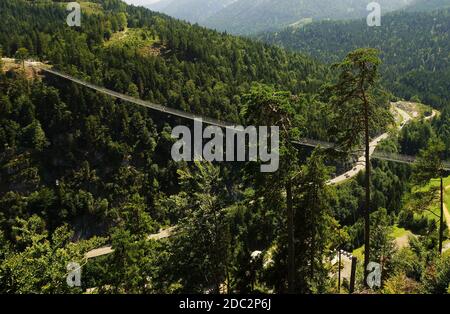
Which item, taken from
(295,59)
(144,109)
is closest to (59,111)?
(144,109)

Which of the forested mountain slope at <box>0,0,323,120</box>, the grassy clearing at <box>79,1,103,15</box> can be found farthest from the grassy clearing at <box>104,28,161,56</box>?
the grassy clearing at <box>79,1,103,15</box>

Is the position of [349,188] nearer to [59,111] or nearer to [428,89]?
[59,111]

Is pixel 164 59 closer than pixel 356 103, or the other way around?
pixel 356 103

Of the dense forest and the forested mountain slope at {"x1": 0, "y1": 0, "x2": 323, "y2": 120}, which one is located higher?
the forested mountain slope at {"x1": 0, "y1": 0, "x2": 323, "y2": 120}

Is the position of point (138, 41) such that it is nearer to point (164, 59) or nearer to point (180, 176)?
point (164, 59)

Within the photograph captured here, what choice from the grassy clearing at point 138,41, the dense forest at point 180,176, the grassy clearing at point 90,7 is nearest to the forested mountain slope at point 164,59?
the grassy clearing at point 138,41

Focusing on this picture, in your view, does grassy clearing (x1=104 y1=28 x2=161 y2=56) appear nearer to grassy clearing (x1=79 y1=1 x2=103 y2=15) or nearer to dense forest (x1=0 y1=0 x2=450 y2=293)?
dense forest (x1=0 y1=0 x2=450 y2=293)

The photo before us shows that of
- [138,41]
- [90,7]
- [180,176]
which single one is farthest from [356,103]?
[90,7]

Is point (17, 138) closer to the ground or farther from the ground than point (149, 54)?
closer to the ground
